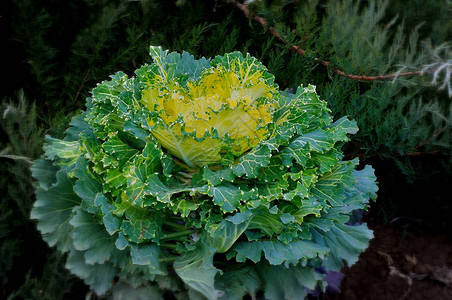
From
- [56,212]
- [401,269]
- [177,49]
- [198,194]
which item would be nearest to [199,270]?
[198,194]

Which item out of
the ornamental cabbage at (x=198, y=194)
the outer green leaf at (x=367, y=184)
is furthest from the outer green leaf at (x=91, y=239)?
the outer green leaf at (x=367, y=184)

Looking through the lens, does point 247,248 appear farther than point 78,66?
No

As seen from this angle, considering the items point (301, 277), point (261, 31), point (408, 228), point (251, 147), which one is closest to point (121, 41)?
point (261, 31)

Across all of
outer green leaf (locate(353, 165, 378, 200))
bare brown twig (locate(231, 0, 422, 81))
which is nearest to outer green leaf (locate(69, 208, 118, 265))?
outer green leaf (locate(353, 165, 378, 200))

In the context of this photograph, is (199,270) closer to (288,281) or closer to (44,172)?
(288,281)

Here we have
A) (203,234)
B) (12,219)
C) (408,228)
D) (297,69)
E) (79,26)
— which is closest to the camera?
(203,234)

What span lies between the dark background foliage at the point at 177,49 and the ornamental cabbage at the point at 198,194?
552 millimetres

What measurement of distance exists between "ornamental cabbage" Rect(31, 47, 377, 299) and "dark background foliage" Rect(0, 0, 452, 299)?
55 cm

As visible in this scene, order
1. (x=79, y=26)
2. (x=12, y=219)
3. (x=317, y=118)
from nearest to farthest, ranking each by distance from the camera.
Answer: (x=317, y=118), (x=12, y=219), (x=79, y=26)

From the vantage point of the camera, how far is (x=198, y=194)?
145 cm

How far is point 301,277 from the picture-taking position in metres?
1.47

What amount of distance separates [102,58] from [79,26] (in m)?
0.30

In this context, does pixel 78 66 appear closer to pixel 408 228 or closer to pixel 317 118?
pixel 317 118

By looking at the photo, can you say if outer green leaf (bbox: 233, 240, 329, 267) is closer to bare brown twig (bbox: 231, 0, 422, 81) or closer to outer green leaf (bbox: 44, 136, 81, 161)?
outer green leaf (bbox: 44, 136, 81, 161)
